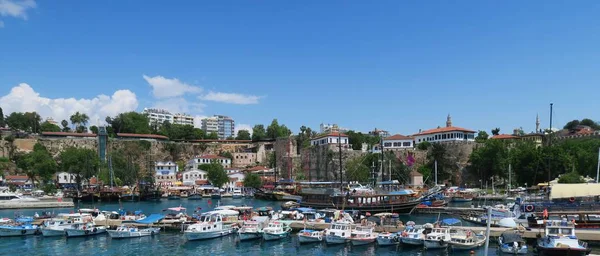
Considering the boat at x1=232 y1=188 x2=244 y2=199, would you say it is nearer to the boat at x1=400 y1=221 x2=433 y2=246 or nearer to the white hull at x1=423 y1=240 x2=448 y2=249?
the boat at x1=400 y1=221 x2=433 y2=246

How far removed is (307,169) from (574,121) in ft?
307

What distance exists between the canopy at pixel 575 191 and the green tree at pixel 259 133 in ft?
322

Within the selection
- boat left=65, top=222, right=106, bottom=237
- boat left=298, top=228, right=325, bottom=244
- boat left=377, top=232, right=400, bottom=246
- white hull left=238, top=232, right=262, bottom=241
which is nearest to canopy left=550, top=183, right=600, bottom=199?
boat left=377, top=232, right=400, bottom=246

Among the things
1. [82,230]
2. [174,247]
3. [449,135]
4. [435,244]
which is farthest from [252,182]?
[435,244]

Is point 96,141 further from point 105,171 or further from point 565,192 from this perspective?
point 565,192

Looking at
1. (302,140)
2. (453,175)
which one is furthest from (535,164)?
(302,140)

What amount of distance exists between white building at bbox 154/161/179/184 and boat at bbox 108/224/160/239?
6408 centimetres

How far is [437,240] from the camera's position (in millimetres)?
29062

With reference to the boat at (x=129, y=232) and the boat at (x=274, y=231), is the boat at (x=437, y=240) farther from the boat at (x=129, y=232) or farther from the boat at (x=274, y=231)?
the boat at (x=129, y=232)

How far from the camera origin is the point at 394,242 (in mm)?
30828

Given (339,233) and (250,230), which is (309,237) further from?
(250,230)

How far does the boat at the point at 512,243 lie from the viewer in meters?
27.1

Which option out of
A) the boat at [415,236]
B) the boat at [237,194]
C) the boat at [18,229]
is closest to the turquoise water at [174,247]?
the boat at [415,236]

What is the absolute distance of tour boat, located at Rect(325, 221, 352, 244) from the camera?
31953 millimetres
